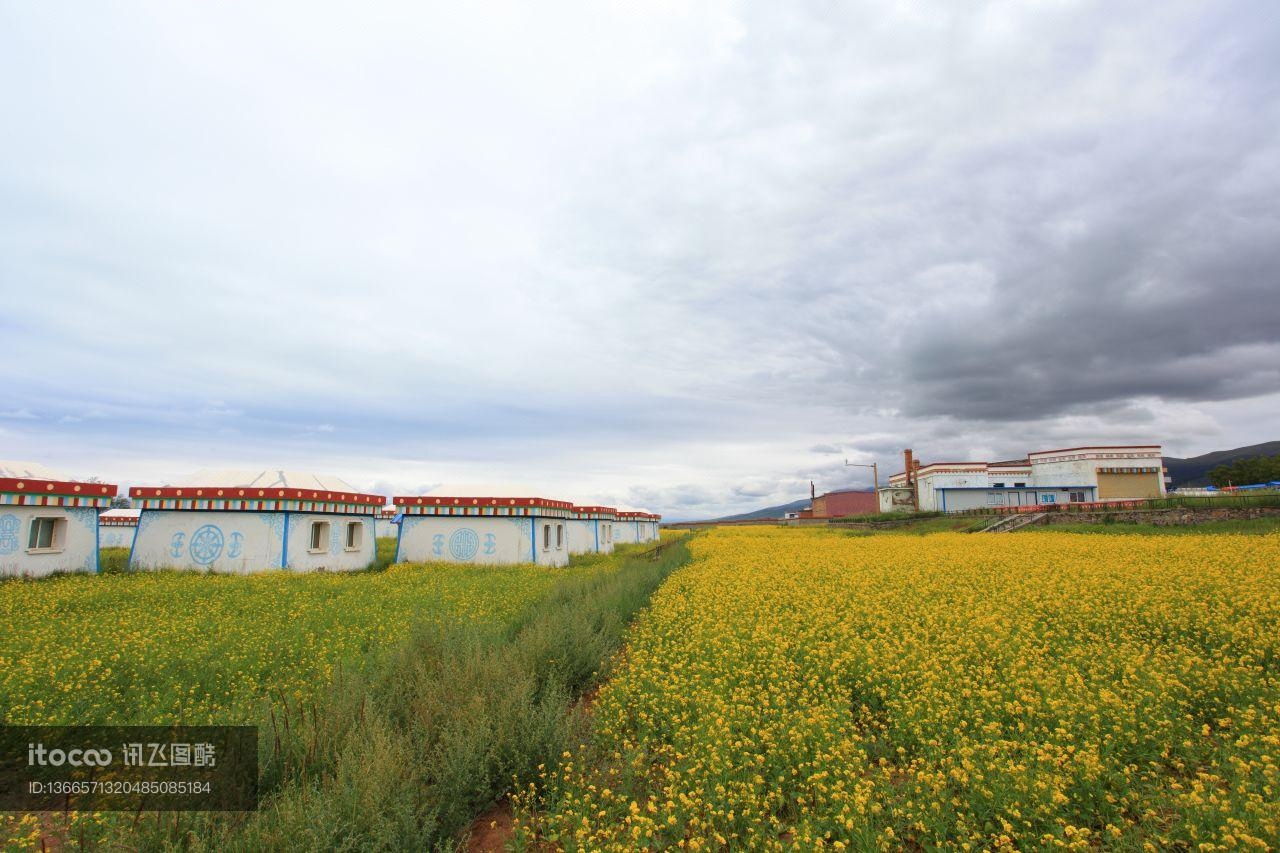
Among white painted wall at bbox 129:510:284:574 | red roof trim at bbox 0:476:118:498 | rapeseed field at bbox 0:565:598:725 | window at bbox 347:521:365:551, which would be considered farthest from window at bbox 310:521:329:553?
red roof trim at bbox 0:476:118:498

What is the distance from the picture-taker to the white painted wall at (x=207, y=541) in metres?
21.5

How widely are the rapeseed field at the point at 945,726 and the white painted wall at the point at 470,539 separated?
1577 centimetres

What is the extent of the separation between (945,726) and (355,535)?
24863 millimetres

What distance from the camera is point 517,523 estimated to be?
87.7ft

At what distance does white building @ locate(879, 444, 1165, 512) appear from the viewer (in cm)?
5206

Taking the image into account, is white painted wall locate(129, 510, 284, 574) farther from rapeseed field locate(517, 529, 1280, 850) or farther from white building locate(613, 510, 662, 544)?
A: white building locate(613, 510, 662, 544)

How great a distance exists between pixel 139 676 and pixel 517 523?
18.2m

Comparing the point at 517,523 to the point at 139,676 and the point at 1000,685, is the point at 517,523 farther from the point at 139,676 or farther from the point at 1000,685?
the point at 1000,685

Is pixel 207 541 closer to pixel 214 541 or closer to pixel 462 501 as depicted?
pixel 214 541

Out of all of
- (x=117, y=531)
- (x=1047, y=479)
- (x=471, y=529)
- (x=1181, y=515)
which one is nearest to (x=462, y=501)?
(x=471, y=529)

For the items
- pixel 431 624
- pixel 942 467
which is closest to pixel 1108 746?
pixel 431 624

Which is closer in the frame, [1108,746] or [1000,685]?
[1108,746]

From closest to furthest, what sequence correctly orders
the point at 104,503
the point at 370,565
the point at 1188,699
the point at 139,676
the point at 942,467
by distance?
1. the point at 1188,699
2. the point at 139,676
3. the point at 104,503
4. the point at 370,565
5. the point at 942,467

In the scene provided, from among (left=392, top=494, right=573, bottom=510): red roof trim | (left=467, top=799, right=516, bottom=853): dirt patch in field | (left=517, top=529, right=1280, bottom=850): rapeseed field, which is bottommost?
(left=467, top=799, right=516, bottom=853): dirt patch in field
